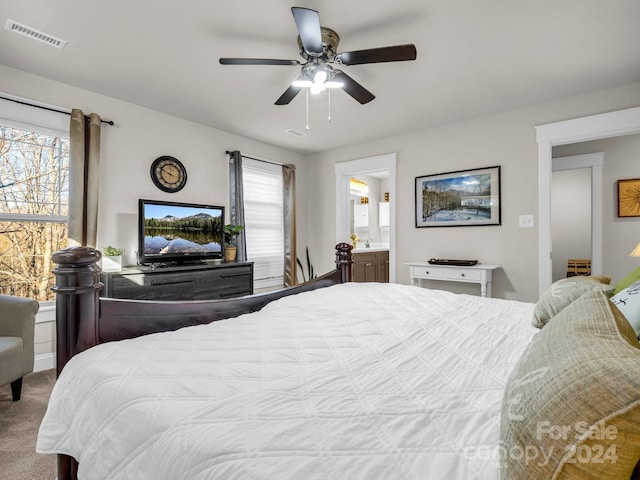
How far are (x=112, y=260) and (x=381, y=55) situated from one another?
2.87 meters

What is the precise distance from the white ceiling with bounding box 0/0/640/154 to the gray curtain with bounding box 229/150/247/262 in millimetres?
737

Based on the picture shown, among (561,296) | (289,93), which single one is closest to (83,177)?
(289,93)

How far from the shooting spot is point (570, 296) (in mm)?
1405

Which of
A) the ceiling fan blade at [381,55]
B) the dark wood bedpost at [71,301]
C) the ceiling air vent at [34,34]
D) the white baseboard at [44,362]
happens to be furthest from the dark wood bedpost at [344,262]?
the white baseboard at [44,362]

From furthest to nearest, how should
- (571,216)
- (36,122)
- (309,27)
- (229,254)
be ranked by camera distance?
(571,216) < (229,254) < (36,122) < (309,27)

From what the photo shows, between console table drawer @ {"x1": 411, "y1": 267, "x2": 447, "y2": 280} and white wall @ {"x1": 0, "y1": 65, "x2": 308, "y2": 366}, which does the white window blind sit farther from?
console table drawer @ {"x1": 411, "y1": 267, "x2": 447, "y2": 280}

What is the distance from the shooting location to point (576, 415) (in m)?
0.50

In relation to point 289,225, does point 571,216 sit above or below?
above

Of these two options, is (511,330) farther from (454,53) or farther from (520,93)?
(520,93)

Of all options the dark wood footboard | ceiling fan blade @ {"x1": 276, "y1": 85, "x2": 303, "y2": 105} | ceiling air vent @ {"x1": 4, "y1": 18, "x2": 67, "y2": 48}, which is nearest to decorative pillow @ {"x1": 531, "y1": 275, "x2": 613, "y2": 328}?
the dark wood footboard

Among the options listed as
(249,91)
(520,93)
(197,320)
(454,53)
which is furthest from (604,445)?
(520,93)

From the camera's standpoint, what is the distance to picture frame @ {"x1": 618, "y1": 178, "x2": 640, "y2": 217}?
3930mm

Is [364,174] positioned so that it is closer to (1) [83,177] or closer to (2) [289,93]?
(2) [289,93]

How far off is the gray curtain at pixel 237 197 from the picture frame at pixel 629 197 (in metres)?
4.75
